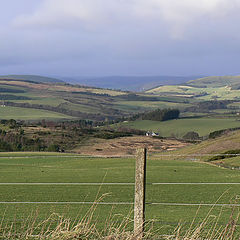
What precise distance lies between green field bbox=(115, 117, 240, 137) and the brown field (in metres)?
21.1

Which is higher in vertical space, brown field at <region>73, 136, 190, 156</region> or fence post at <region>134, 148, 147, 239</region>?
fence post at <region>134, 148, 147, 239</region>

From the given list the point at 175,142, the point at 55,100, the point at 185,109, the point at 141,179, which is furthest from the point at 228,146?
the point at 55,100

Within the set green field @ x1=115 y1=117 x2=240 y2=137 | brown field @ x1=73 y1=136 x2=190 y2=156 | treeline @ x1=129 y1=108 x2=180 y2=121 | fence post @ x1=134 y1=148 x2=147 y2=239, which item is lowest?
brown field @ x1=73 y1=136 x2=190 y2=156

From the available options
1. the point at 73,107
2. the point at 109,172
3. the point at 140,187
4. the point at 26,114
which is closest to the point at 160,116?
the point at 26,114

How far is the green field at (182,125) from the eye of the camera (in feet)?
291

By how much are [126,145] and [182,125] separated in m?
35.4

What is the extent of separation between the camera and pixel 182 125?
315 ft

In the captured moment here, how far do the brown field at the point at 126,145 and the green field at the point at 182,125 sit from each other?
2105 cm

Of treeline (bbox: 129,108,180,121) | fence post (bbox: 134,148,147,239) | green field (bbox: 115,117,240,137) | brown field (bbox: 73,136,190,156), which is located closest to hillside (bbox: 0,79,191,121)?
treeline (bbox: 129,108,180,121)

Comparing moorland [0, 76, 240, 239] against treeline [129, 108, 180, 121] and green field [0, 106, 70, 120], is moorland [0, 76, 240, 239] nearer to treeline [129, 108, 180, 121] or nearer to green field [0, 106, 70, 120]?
green field [0, 106, 70, 120]

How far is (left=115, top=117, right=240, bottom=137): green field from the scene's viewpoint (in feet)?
291

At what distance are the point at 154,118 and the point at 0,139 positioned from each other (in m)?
53.5

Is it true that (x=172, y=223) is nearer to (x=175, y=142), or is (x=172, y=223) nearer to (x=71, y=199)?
(x=71, y=199)

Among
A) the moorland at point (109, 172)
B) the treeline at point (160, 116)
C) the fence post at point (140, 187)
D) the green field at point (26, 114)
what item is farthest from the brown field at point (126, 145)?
the green field at point (26, 114)
